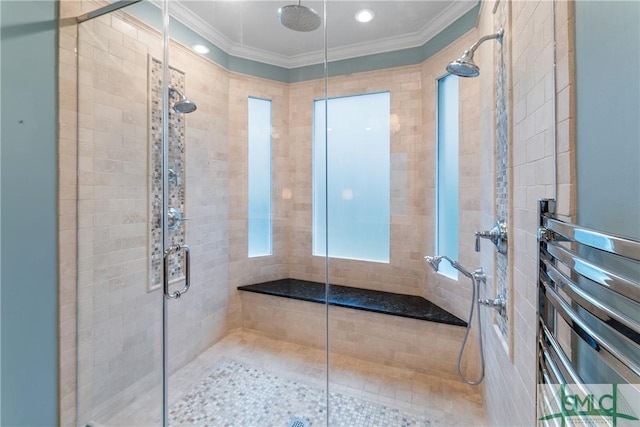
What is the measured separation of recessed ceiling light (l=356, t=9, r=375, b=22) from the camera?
2149 millimetres

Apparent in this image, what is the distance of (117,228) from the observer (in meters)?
1.63

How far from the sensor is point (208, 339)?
7.38ft

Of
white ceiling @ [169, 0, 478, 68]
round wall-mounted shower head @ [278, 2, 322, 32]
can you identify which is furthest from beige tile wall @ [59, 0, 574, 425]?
round wall-mounted shower head @ [278, 2, 322, 32]

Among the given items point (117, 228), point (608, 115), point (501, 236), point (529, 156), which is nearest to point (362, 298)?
point (501, 236)

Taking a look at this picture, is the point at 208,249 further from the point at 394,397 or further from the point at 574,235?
the point at 574,235

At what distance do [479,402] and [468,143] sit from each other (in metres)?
1.73

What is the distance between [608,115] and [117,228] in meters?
2.11

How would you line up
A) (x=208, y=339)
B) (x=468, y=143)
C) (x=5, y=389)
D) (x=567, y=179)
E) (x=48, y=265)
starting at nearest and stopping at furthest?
(x=567, y=179) → (x=5, y=389) → (x=48, y=265) → (x=468, y=143) → (x=208, y=339)

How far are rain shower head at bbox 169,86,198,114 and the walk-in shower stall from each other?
15mm

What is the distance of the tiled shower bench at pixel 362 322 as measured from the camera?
198 cm

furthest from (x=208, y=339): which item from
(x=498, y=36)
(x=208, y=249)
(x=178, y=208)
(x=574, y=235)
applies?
(x=498, y=36)

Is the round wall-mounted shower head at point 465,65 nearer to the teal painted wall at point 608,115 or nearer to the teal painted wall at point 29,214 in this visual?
the teal painted wall at point 608,115

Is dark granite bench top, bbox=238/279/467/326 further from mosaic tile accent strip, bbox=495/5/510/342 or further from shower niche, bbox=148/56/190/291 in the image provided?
shower niche, bbox=148/56/190/291

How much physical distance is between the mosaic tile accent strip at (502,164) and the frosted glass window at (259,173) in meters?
1.87
